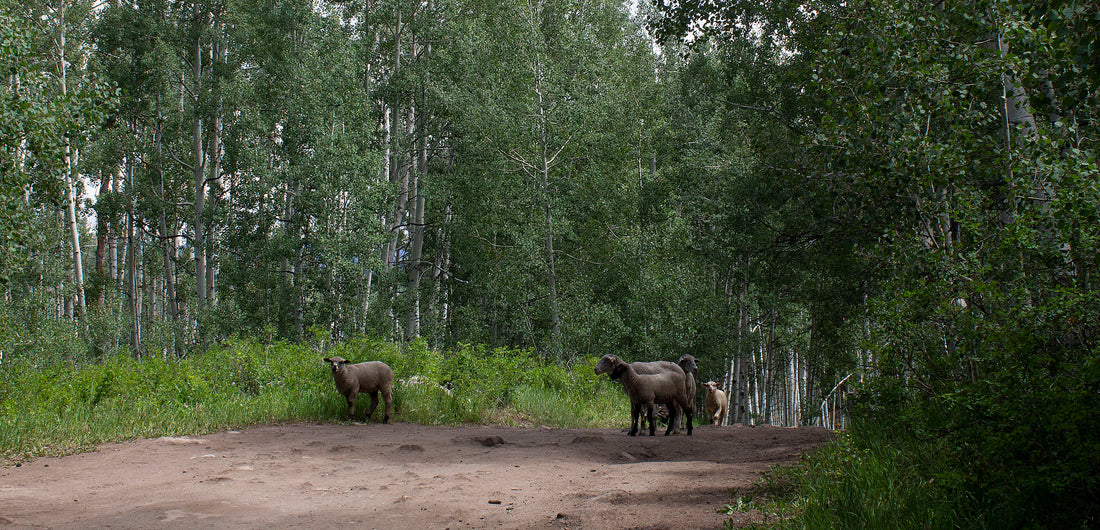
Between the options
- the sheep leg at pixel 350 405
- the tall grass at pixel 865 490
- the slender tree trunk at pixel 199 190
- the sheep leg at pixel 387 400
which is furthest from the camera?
the slender tree trunk at pixel 199 190

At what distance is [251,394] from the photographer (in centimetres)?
1293

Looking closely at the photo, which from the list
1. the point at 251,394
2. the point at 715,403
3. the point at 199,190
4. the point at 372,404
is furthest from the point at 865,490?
the point at 199,190

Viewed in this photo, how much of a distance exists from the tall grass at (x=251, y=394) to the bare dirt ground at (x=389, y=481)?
2.21 ft

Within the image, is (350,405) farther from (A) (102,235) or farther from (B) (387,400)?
(A) (102,235)

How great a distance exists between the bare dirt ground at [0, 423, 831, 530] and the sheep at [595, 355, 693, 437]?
709 millimetres

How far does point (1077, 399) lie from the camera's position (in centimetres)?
361

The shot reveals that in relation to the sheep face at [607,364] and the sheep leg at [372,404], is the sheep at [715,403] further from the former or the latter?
the sheep leg at [372,404]

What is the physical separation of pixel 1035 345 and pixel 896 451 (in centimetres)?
212

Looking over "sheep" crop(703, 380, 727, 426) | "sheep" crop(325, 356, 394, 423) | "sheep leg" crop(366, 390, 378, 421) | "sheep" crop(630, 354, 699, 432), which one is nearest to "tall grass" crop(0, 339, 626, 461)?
"sheep leg" crop(366, 390, 378, 421)

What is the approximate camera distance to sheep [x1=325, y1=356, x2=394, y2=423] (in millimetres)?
11828

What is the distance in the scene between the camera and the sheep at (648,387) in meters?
11.1

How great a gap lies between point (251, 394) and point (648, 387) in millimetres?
7150

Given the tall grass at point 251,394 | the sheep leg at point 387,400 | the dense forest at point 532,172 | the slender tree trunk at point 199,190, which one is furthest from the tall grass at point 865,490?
the slender tree trunk at point 199,190

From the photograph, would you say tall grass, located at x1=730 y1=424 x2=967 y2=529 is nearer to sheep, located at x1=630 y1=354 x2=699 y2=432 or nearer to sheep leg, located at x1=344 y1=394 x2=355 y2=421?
sheep, located at x1=630 y1=354 x2=699 y2=432
